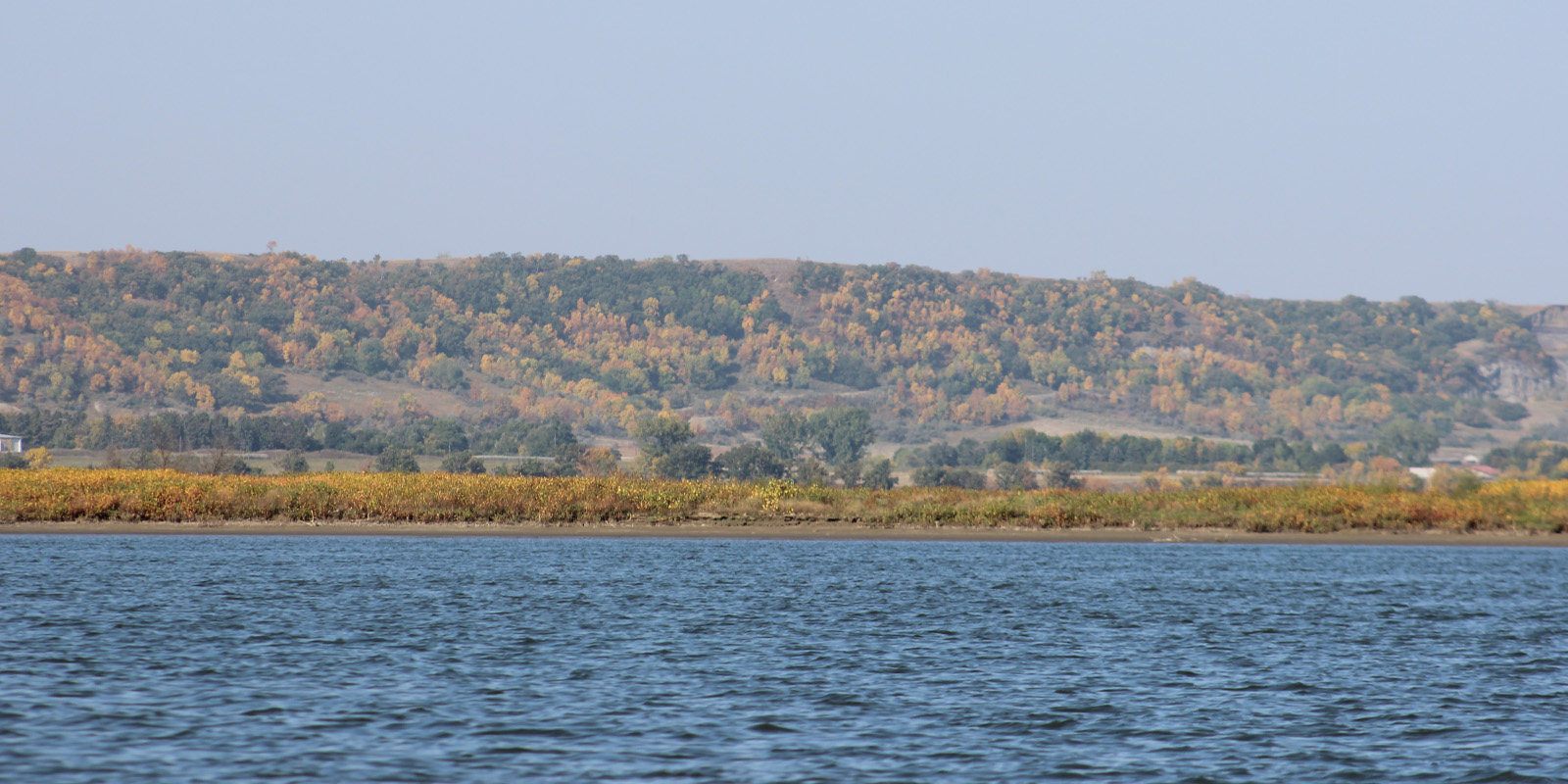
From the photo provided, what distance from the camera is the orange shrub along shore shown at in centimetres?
5603

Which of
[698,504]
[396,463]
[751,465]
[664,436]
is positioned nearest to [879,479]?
[751,465]

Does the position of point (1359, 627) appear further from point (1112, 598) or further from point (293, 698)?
point (293, 698)

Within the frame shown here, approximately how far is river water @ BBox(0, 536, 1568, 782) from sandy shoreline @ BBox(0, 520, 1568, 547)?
8.42 metres

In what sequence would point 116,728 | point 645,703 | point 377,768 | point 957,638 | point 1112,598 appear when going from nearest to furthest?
point 377,768
point 116,728
point 645,703
point 957,638
point 1112,598

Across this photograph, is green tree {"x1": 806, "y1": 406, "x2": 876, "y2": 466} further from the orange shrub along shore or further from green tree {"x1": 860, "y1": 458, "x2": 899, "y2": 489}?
the orange shrub along shore

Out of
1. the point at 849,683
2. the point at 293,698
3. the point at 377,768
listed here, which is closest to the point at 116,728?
the point at 293,698

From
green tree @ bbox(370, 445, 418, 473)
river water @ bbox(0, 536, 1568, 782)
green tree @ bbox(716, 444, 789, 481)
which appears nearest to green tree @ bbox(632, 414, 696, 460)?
green tree @ bbox(716, 444, 789, 481)

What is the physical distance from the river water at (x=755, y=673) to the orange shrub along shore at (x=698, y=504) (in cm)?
1076

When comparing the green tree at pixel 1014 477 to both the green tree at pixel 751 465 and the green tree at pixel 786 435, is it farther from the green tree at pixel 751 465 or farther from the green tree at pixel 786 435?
the green tree at pixel 786 435

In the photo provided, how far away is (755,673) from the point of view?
2444 centimetres

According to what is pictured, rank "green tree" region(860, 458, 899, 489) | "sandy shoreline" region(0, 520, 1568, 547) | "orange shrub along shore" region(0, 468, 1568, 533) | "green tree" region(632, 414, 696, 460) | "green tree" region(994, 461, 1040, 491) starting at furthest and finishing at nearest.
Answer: "green tree" region(994, 461, 1040, 491) → "green tree" region(632, 414, 696, 460) → "green tree" region(860, 458, 899, 489) → "orange shrub along shore" region(0, 468, 1568, 533) → "sandy shoreline" region(0, 520, 1568, 547)

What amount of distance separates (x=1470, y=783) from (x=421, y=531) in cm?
4331

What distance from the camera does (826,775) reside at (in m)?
16.9

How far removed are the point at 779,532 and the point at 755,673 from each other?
32228 mm
